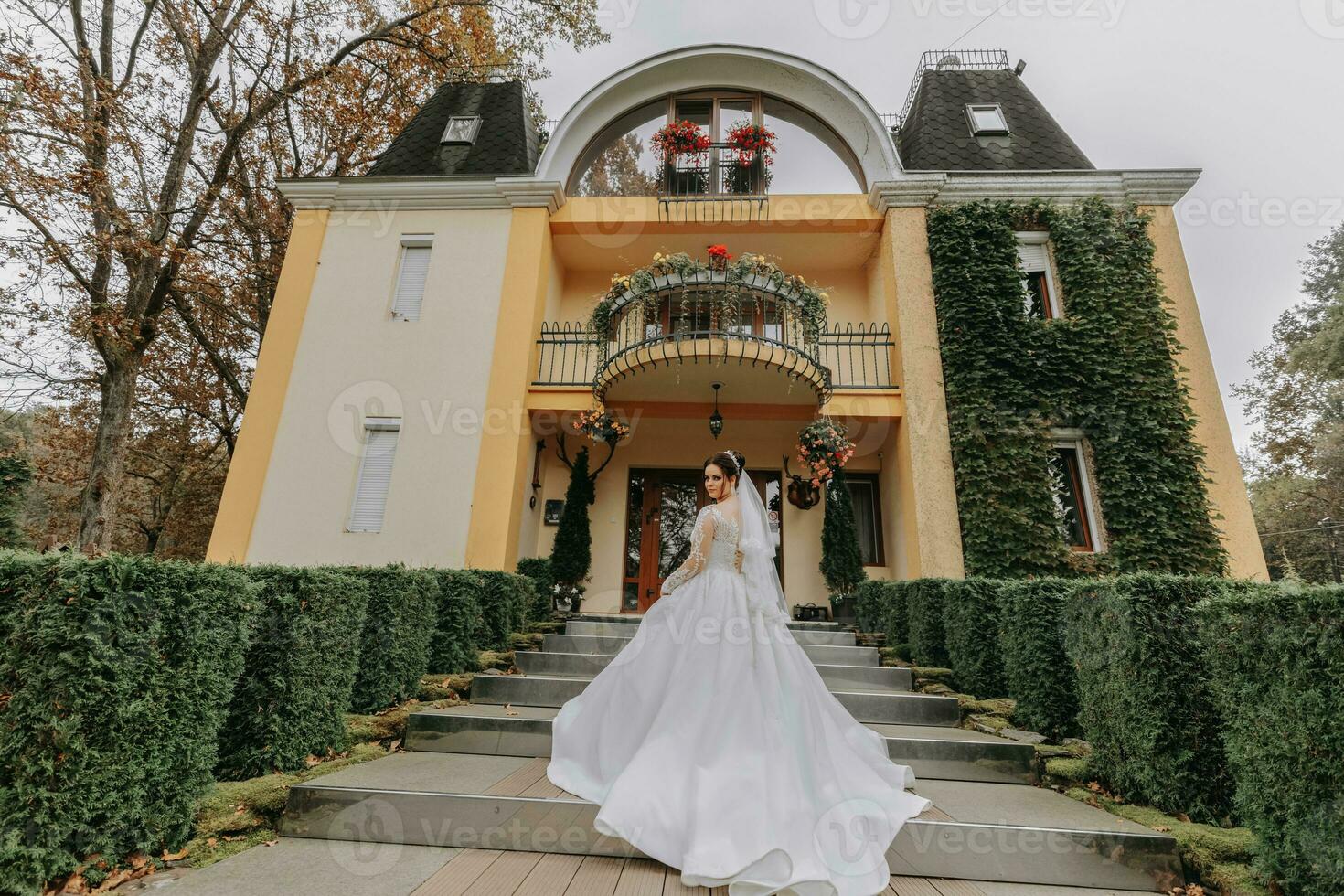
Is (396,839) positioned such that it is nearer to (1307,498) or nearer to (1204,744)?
(1204,744)

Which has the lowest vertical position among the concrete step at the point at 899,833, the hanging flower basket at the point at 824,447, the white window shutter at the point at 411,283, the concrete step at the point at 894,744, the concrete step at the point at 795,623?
the concrete step at the point at 899,833

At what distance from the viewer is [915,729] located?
5027 millimetres

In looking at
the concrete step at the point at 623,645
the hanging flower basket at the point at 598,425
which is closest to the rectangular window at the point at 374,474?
the hanging flower basket at the point at 598,425

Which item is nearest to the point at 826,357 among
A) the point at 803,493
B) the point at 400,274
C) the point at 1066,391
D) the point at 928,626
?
the point at 803,493

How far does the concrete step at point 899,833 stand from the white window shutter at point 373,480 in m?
5.99

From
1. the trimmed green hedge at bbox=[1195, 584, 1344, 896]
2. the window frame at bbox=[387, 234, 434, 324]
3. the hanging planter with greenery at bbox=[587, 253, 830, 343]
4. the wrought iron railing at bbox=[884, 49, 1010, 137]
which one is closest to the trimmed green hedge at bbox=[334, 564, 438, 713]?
the hanging planter with greenery at bbox=[587, 253, 830, 343]

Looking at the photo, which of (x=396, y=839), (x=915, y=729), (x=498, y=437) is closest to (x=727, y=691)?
(x=396, y=839)

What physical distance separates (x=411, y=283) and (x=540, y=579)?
231 inches

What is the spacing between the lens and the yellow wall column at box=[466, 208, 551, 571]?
8711 mm

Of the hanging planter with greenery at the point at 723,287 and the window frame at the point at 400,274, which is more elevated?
the window frame at the point at 400,274

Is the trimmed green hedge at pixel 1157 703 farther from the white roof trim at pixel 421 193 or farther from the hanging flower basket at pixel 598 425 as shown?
the white roof trim at pixel 421 193

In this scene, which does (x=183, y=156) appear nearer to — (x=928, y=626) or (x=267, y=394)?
(x=267, y=394)

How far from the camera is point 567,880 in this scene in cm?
275

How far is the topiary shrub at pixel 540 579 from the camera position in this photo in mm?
8844
